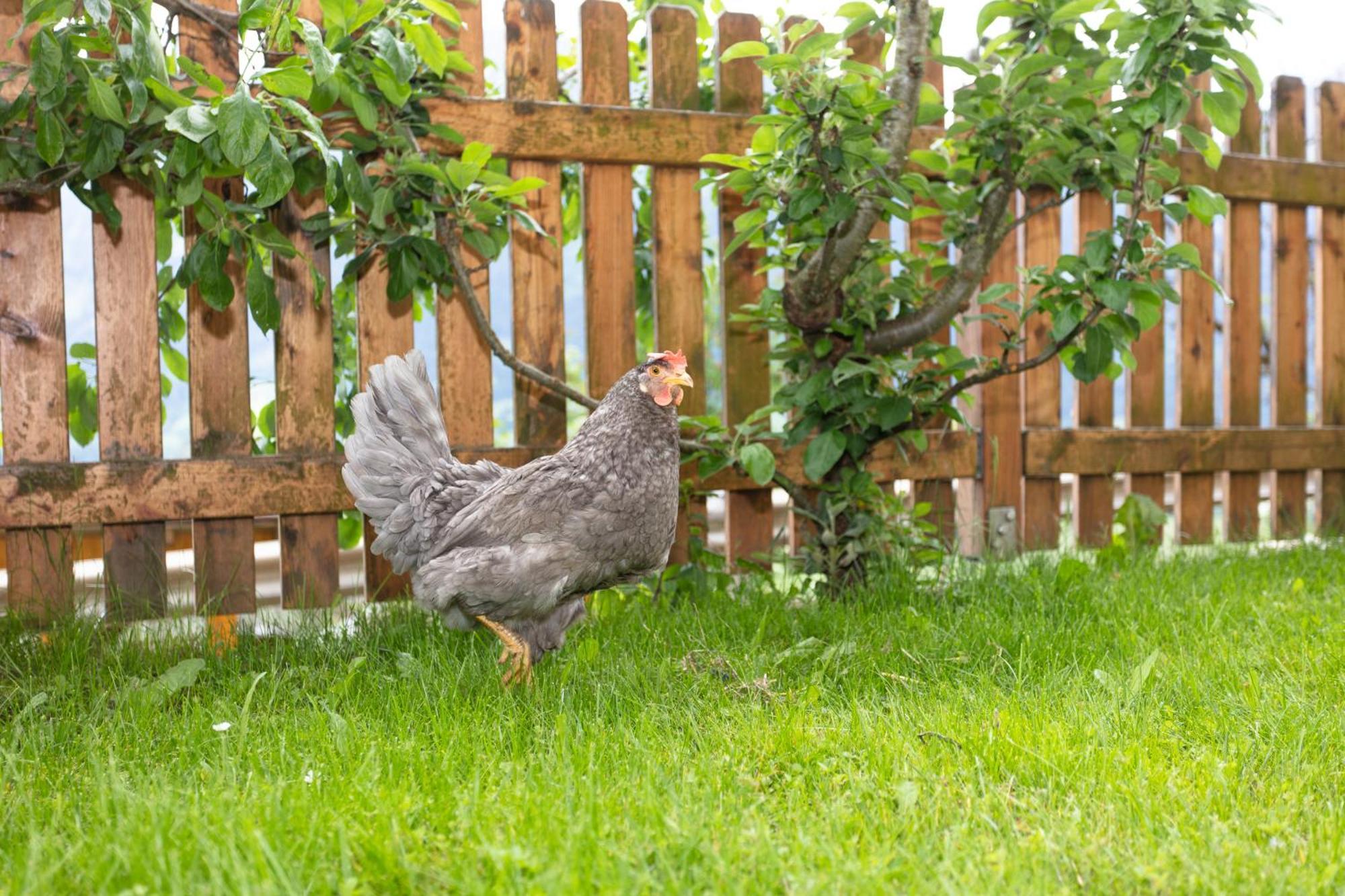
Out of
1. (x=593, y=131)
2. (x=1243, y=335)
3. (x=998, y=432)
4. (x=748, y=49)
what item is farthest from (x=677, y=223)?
(x=1243, y=335)

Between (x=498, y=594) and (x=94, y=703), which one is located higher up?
(x=498, y=594)

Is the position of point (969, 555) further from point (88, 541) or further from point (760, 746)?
point (88, 541)

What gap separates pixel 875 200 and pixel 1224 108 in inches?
40.5

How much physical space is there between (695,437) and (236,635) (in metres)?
1.58

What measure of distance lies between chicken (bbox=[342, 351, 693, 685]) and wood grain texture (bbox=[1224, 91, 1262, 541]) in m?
3.34

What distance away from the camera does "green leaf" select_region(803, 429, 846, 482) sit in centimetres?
339

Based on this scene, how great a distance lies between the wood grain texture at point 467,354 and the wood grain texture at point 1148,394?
282 cm

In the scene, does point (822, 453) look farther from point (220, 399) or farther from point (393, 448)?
point (220, 399)

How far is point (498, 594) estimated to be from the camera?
2498 mm

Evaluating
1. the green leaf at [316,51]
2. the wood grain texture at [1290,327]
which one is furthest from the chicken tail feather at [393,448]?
the wood grain texture at [1290,327]

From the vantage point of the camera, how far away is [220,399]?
338 cm

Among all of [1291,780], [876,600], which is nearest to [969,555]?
[876,600]

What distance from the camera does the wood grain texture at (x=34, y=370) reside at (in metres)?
3.14

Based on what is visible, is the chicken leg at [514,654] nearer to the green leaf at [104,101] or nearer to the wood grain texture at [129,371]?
the wood grain texture at [129,371]
